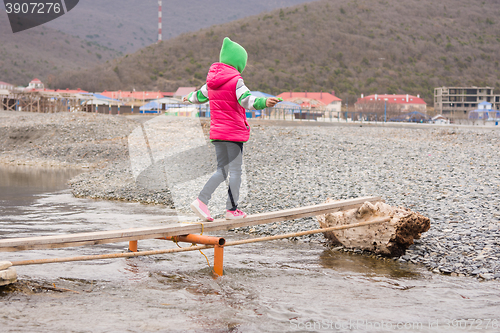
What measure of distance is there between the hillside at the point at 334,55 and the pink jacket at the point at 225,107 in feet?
309

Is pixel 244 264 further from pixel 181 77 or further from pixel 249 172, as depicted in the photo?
pixel 181 77

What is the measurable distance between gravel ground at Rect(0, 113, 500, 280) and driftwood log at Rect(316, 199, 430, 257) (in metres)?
0.24

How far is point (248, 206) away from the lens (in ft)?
31.2

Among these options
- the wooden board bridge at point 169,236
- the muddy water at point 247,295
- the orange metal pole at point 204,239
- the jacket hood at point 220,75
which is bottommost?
the muddy water at point 247,295

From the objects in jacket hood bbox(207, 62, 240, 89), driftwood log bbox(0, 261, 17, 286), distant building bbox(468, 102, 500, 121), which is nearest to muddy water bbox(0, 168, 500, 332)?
driftwood log bbox(0, 261, 17, 286)

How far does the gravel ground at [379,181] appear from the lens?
6.44 metres

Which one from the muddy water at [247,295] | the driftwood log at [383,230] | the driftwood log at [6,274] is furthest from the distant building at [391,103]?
the driftwood log at [6,274]

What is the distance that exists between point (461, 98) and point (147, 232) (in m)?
119

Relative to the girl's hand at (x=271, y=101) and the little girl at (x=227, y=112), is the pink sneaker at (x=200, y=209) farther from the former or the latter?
the girl's hand at (x=271, y=101)

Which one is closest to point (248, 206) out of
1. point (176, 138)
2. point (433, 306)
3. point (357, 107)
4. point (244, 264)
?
point (244, 264)

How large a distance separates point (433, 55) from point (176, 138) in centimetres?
10876

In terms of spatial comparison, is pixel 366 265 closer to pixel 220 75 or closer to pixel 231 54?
pixel 220 75

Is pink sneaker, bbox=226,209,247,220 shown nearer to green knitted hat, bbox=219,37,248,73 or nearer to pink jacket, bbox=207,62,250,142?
pink jacket, bbox=207,62,250,142

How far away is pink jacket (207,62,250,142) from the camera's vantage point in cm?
512
